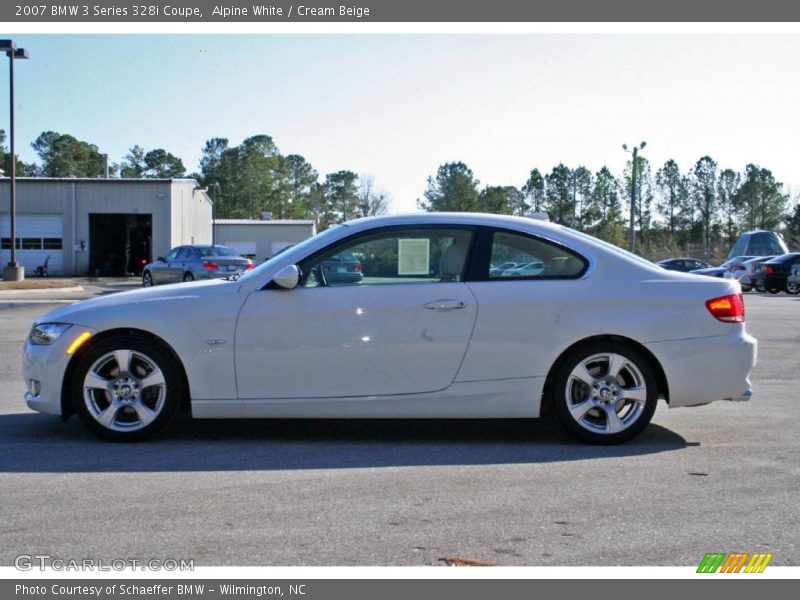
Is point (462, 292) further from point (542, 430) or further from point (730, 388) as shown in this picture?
point (730, 388)

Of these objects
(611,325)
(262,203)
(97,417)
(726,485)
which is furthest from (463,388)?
(262,203)

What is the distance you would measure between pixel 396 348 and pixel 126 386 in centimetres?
181

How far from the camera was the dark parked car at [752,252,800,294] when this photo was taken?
30.8 m

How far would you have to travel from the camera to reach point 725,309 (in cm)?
565

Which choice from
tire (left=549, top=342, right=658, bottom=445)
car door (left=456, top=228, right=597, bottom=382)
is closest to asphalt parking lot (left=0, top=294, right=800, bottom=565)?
tire (left=549, top=342, right=658, bottom=445)

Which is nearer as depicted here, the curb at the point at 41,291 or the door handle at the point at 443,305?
the door handle at the point at 443,305

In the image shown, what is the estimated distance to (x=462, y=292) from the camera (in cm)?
557

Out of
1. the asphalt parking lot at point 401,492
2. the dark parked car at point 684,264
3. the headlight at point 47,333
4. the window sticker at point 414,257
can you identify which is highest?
the dark parked car at point 684,264

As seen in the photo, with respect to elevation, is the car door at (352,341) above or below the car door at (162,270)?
below

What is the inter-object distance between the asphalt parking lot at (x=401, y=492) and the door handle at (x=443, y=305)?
0.94 meters

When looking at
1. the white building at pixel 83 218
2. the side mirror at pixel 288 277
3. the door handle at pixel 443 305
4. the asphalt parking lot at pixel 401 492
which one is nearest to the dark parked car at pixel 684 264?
the white building at pixel 83 218

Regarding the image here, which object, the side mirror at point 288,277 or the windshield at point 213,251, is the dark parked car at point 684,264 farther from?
the side mirror at point 288,277

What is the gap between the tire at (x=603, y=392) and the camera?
555 centimetres

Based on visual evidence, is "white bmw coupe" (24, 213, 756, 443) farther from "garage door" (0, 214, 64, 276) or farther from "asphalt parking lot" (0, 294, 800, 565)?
"garage door" (0, 214, 64, 276)
